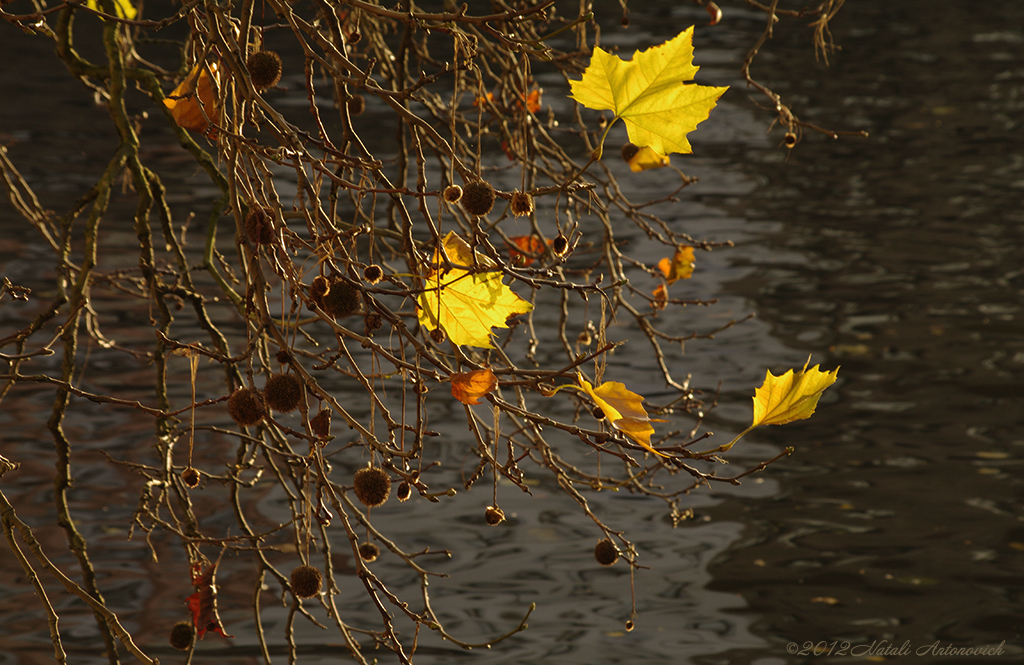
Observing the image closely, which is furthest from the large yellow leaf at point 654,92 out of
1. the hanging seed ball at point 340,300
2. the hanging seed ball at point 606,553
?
the hanging seed ball at point 606,553

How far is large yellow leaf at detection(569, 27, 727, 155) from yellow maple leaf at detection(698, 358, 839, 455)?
0.51 ft

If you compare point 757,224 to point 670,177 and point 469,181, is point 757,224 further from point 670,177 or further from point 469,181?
point 469,181

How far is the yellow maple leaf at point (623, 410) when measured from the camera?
554 millimetres

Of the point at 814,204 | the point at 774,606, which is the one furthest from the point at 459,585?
the point at 814,204

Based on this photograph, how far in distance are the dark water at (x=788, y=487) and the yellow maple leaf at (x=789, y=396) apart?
1.17 meters

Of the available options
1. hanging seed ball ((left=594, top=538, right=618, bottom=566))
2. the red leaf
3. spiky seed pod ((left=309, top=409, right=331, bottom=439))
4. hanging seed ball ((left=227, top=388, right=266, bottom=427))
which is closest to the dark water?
the red leaf

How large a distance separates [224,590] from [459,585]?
431 mm

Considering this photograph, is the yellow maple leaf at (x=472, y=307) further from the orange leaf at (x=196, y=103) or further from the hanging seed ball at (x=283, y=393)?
the orange leaf at (x=196, y=103)

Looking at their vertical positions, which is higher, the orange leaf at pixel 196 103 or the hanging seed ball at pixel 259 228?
the orange leaf at pixel 196 103

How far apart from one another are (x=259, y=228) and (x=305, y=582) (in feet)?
0.90

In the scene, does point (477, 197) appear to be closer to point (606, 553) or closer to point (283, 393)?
point (283, 393)

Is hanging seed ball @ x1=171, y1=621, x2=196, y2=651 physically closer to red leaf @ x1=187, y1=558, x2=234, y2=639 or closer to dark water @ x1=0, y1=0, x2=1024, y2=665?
red leaf @ x1=187, y1=558, x2=234, y2=639

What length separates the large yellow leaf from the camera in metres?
0.59

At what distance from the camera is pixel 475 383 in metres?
0.59
